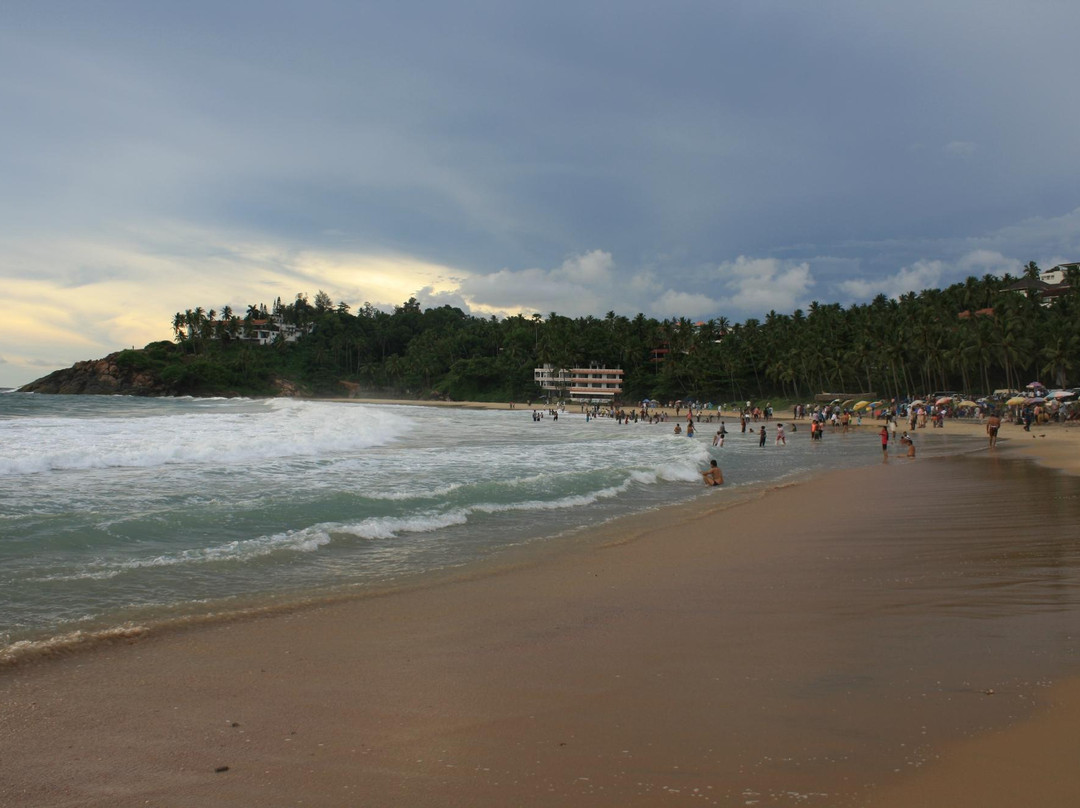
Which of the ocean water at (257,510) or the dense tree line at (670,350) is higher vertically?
the dense tree line at (670,350)

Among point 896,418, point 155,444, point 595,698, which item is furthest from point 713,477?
point 896,418

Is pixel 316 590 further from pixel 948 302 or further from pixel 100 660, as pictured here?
pixel 948 302

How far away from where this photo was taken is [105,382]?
408 ft

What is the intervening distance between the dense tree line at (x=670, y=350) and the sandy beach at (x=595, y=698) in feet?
204

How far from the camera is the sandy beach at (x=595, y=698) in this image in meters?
3.41

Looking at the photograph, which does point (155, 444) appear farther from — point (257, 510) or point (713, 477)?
point (713, 477)

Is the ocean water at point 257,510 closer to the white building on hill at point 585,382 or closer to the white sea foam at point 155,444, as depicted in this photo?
the white sea foam at point 155,444

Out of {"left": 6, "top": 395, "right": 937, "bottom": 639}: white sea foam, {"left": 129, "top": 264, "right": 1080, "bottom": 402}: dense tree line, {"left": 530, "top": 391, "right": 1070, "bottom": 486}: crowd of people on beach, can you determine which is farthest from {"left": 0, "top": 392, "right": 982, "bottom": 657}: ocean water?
{"left": 129, "top": 264, "right": 1080, "bottom": 402}: dense tree line

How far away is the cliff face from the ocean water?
358ft

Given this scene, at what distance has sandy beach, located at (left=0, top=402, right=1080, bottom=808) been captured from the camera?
3.41 metres

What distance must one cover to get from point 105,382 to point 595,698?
144 meters

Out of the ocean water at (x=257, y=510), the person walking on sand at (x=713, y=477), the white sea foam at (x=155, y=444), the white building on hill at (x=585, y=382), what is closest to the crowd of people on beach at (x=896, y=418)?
the ocean water at (x=257, y=510)

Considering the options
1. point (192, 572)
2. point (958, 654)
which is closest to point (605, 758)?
point (958, 654)

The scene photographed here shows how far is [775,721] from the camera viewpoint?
402 centimetres
